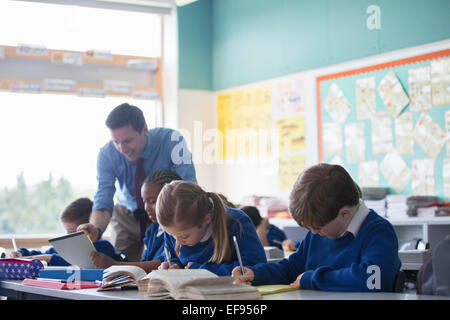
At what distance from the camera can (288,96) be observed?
5.70m

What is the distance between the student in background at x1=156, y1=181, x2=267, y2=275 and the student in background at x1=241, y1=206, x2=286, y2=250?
61.9 inches

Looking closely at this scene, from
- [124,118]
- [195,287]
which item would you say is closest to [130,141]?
[124,118]

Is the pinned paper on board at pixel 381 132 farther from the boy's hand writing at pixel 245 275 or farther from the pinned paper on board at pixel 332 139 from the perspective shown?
the boy's hand writing at pixel 245 275

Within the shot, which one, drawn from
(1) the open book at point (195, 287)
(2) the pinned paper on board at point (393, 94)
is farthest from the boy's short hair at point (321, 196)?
(2) the pinned paper on board at point (393, 94)

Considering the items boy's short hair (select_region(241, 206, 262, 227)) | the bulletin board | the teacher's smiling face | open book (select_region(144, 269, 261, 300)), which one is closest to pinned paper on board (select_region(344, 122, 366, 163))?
the bulletin board

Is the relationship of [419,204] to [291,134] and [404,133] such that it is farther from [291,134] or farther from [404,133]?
[291,134]

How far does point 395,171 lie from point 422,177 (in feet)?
0.81

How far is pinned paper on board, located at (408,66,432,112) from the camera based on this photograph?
4.49 m

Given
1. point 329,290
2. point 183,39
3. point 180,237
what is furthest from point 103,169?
point 183,39

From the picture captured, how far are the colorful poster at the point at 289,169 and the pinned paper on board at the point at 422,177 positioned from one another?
3.88 feet

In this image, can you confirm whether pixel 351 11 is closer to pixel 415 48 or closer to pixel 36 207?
pixel 415 48

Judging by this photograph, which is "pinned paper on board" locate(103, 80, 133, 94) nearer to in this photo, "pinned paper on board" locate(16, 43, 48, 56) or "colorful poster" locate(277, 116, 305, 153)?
"pinned paper on board" locate(16, 43, 48, 56)

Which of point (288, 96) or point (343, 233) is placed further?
point (288, 96)
